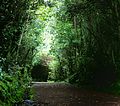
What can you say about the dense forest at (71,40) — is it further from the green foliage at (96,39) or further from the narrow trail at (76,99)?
the narrow trail at (76,99)

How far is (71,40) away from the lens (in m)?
40.9

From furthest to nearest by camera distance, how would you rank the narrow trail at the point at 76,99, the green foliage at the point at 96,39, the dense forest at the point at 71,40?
1. the green foliage at the point at 96,39
2. the dense forest at the point at 71,40
3. the narrow trail at the point at 76,99

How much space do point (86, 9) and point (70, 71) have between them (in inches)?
786

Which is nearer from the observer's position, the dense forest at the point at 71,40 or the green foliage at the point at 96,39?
the dense forest at the point at 71,40

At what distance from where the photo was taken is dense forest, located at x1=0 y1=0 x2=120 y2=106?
17609 millimetres

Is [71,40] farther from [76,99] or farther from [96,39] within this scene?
[76,99]

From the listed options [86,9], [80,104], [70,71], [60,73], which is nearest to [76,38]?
[70,71]

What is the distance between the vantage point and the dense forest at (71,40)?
57.8 feet

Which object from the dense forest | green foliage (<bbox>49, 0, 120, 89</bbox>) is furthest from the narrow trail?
green foliage (<bbox>49, 0, 120, 89</bbox>)

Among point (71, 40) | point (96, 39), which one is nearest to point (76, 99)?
point (96, 39)

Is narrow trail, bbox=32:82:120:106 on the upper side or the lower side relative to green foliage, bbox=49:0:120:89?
lower

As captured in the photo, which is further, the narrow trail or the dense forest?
the dense forest

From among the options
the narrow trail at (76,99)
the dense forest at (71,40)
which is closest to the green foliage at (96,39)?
the dense forest at (71,40)

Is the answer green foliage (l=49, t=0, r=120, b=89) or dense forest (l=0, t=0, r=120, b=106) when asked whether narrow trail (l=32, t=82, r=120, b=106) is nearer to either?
dense forest (l=0, t=0, r=120, b=106)
